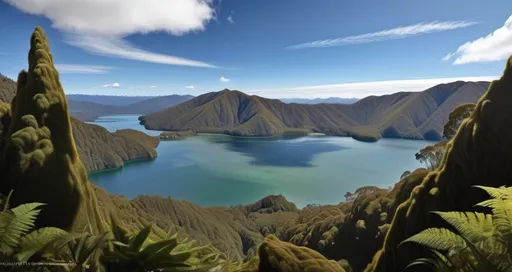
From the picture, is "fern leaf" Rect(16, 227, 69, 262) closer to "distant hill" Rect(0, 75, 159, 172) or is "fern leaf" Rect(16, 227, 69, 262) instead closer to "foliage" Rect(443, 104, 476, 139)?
"foliage" Rect(443, 104, 476, 139)

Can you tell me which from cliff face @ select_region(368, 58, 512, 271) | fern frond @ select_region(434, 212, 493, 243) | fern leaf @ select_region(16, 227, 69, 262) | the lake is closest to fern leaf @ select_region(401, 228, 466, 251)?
fern frond @ select_region(434, 212, 493, 243)

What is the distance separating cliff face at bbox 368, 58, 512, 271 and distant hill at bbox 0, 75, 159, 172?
10623 cm

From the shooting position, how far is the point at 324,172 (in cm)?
9038

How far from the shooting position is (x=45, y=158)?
554 cm

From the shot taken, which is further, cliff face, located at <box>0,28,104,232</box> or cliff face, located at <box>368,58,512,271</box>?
cliff face, located at <box>368,58,512,271</box>

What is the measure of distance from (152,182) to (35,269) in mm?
81792

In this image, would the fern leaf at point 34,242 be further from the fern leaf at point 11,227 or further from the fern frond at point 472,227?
the fern frond at point 472,227

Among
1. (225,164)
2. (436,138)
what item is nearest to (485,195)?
(225,164)

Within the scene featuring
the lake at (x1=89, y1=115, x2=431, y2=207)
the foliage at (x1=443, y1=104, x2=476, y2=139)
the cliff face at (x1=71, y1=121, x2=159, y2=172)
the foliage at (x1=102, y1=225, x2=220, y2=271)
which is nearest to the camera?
the foliage at (x1=102, y1=225, x2=220, y2=271)

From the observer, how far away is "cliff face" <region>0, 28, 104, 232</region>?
5262 mm

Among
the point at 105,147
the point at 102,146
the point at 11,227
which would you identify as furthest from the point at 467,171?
the point at 105,147

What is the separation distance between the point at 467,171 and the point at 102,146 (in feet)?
407

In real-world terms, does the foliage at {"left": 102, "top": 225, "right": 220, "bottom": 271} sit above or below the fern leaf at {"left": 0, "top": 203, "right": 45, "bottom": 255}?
below

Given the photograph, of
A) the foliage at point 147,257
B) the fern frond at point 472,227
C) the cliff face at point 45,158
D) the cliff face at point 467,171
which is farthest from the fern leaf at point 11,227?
the cliff face at point 467,171
